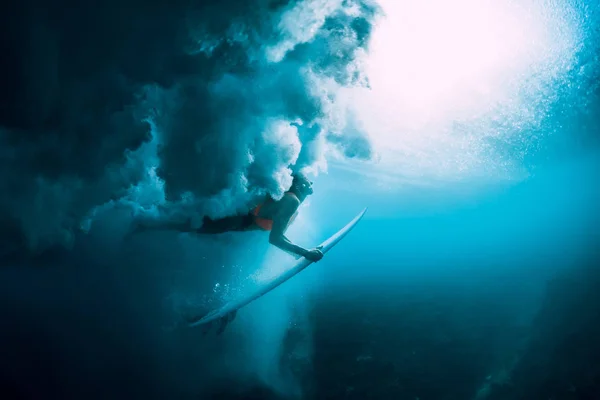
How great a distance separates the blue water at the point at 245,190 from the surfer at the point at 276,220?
35 cm

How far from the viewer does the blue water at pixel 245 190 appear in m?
3.47

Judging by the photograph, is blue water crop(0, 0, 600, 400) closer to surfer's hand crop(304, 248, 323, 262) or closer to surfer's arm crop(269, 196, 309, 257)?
surfer's arm crop(269, 196, 309, 257)

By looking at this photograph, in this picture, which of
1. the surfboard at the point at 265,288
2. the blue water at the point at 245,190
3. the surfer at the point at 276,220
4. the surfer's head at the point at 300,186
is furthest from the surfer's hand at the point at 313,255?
the blue water at the point at 245,190

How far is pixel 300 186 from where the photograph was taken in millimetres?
4836

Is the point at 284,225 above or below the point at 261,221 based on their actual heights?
below

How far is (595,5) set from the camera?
691 cm

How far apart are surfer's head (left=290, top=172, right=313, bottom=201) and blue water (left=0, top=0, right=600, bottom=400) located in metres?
0.34

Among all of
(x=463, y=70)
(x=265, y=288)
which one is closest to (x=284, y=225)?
(x=265, y=288)

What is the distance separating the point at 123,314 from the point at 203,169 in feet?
45.9

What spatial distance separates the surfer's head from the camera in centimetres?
480

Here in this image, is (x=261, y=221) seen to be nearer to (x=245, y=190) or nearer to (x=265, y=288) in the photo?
(x=245, y=190)

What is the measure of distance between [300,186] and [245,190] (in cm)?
97

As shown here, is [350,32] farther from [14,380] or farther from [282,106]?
[14,380]

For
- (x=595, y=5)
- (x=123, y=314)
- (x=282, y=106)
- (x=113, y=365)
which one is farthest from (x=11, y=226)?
(x=595, y=5)
